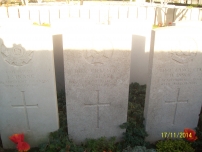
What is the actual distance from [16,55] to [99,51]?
123cm

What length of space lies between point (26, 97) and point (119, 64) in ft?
5.18

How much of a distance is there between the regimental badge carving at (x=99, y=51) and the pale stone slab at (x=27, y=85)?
58 centimetres

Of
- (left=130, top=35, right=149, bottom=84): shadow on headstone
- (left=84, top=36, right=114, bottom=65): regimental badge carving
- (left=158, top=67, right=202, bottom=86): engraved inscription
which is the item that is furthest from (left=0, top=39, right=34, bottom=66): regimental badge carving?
(left=130, top=35, right=149, bottom=84): shadow on headstone

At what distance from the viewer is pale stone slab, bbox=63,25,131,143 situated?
2.95 meters

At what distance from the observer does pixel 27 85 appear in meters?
3.12

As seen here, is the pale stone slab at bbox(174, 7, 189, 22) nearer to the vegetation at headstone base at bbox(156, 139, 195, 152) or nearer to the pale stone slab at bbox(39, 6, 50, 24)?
the pale stone slab at bbox(39, 6, 50, 24)

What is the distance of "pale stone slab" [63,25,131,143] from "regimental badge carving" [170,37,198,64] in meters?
0.72

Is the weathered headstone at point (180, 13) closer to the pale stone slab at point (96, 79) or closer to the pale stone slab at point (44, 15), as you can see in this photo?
the pale stone slab at point (44, 15)

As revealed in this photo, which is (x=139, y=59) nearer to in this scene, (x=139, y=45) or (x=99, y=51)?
(x=139, y=45)

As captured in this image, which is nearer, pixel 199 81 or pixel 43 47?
pixel 43 47

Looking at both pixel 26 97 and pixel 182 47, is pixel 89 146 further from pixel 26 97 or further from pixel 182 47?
pixel 182 47

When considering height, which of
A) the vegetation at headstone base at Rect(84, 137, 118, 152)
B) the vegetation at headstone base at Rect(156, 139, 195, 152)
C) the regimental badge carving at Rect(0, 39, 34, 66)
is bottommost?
the vegetation at headstone base at Rect(156, 139, 195, 152)

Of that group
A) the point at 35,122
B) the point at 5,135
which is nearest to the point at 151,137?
the point at 35,122

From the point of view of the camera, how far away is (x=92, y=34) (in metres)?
2.92
